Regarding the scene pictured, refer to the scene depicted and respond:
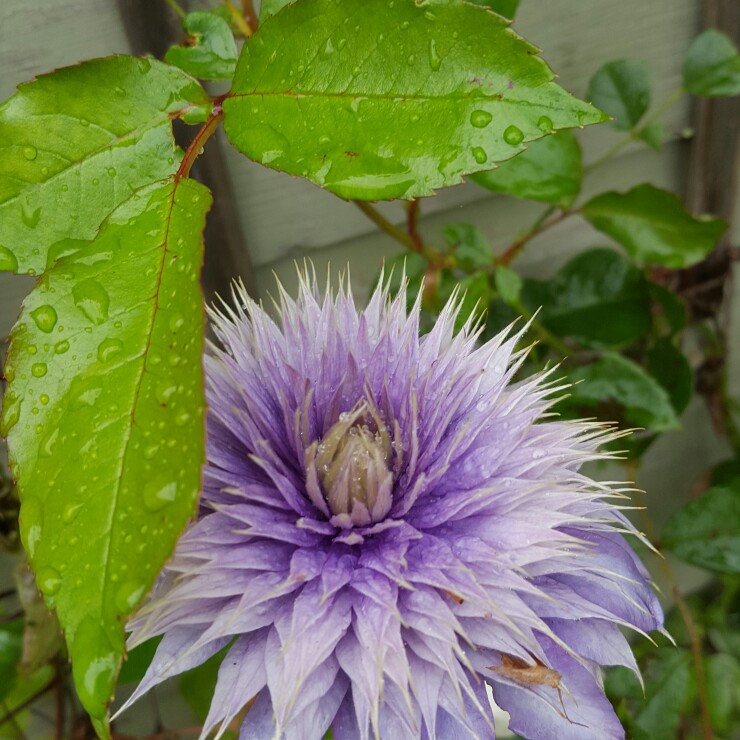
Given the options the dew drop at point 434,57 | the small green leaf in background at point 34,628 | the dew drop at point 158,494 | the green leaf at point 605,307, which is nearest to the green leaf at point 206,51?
the dew drop at point 434,57

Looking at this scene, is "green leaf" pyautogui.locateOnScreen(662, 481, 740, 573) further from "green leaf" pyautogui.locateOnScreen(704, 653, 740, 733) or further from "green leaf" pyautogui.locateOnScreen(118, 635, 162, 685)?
"green leaf" pyautogui.locateOnScreen(118, 635, 162, 685)

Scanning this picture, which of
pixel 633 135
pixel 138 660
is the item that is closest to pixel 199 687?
pixel 138 660

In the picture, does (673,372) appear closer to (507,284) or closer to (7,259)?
(507,284)

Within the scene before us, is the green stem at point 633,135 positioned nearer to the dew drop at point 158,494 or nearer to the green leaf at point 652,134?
the green leaf at point 652,134

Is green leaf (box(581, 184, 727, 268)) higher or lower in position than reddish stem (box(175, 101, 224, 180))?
lower

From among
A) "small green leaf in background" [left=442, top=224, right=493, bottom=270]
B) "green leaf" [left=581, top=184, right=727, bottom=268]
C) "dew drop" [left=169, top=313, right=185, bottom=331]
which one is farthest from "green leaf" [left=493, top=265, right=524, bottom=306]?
"dew drop" [left=169, top=313, right=185, bottom=331]
